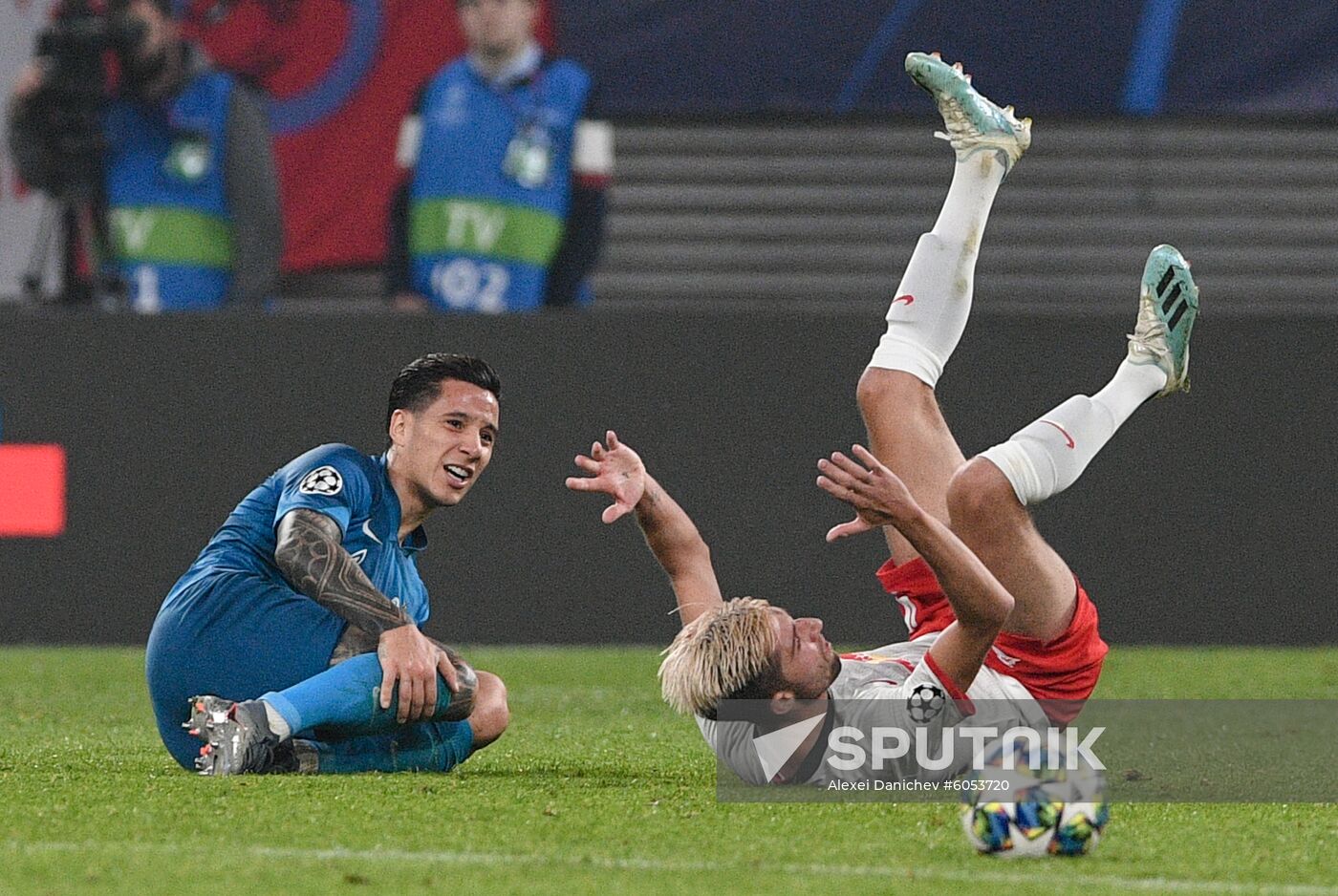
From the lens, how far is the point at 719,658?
509 cm

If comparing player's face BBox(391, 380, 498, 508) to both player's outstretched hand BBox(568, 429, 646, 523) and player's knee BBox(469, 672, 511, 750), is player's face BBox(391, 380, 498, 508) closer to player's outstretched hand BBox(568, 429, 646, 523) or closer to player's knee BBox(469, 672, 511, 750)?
player's outstretched hand BBox(568, 429, 646, 523)

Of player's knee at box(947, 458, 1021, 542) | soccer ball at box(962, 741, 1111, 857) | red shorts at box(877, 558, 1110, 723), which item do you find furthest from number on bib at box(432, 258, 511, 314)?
soccer ball at box(962, 741, 1111, 857)

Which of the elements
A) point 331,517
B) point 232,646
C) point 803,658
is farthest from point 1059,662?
point 232,646

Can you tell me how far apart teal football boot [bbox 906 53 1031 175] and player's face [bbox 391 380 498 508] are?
1675 mm

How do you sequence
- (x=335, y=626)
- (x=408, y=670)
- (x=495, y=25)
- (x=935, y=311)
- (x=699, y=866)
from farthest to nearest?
(x=495, y=25) → (x=935, y=311) → (x=335, y=626) → (x=408, y=670) → (x=699, y=866)

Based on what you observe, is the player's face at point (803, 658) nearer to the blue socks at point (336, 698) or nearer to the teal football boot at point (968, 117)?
the blue socks at point (336, 698)

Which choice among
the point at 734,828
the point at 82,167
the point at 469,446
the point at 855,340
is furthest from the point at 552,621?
the point at 734,828

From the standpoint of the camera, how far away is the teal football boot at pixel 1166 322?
5.92 meters

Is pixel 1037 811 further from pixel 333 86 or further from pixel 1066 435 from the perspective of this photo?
pixel 333 86

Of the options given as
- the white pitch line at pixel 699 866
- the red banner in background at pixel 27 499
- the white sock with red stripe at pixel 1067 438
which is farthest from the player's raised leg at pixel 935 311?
the red banner in background at pixel 27 499

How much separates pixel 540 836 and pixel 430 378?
5.39 feet

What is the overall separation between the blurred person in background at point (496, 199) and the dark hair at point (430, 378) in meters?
5.34

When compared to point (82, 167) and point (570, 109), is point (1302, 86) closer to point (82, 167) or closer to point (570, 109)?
point (570, 109)

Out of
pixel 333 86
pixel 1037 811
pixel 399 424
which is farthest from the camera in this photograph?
pixel 333 86
